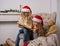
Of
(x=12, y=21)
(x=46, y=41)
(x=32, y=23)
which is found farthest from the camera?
(x=12, y=21)

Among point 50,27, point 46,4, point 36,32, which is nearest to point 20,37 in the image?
point 36,32

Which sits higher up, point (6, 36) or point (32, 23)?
point (32, 23)

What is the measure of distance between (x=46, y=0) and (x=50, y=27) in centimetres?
84

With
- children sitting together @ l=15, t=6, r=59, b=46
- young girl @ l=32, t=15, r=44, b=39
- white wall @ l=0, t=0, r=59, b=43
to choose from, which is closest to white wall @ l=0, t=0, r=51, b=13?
white wall @ l=0, t=0, r=59, b=43

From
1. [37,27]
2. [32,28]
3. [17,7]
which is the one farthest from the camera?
[17,7]

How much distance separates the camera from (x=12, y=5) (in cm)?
273

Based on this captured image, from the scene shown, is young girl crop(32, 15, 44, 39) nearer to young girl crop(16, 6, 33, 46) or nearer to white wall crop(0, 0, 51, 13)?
young girl crop(16, 6, 33, 46)

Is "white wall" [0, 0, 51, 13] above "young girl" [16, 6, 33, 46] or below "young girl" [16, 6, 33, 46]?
above

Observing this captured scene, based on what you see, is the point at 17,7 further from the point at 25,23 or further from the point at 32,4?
the point at 25,23

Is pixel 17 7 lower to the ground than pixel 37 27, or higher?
higher

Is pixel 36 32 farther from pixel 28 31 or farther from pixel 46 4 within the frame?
pixel 46 4

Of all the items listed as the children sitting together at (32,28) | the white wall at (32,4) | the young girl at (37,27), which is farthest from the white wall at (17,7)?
the young girl at (37,27)

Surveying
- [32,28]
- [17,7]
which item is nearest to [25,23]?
[32,28]

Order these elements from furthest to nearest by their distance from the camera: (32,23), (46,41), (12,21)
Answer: (12,21) < (32,23) < (46,41)
